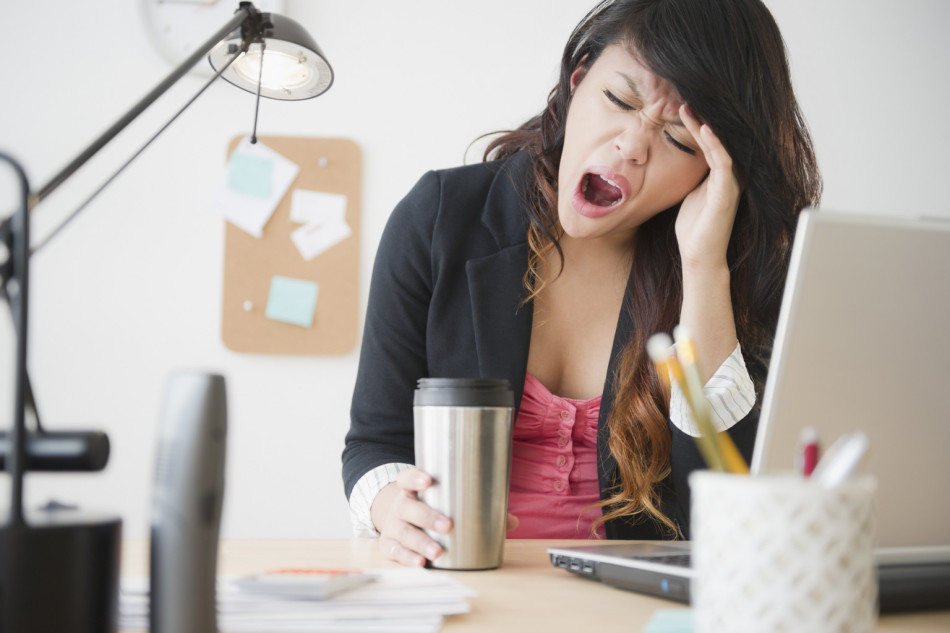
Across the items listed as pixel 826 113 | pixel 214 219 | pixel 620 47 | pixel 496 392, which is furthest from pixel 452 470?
pixel 826 113

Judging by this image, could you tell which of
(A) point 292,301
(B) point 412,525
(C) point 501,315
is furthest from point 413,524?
(A) point 292,301

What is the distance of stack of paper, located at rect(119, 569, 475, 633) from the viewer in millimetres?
523

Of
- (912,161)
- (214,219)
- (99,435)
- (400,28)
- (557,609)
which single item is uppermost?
(400,28)

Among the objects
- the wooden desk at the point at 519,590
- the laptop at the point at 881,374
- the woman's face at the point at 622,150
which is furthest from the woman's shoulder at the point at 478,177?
the laptop at the point at 881,374

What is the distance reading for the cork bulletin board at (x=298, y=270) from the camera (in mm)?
2244

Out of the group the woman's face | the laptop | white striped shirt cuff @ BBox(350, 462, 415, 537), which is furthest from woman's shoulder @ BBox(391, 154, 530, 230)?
the laptop

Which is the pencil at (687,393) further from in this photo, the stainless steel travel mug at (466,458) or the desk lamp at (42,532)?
the stainless steel travel mug at (466,458)

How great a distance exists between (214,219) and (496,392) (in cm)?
173

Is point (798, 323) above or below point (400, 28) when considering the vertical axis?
below

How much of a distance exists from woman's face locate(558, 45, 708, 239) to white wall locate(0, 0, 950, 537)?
1109mm

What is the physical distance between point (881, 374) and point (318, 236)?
187cm

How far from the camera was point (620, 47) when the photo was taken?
1218 mm

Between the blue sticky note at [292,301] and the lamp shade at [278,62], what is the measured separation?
118cm

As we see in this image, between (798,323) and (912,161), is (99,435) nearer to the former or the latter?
(798,323)
